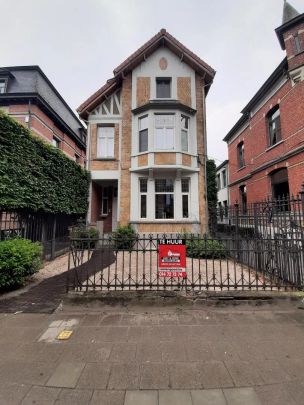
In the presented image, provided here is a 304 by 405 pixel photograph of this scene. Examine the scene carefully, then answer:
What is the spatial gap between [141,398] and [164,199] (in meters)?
10.4

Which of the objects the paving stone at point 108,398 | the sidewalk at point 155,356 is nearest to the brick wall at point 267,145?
the sidewalk at point 155,356

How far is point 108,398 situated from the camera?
2.20 metres

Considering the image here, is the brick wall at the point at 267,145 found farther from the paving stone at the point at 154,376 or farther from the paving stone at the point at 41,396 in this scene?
the paving stone at the point at 41,396

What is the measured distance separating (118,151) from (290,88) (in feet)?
32.2

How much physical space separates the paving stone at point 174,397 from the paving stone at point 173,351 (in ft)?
1.70

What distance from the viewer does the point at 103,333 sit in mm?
3430

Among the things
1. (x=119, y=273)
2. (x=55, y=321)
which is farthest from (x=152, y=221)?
(x=55, y=321)

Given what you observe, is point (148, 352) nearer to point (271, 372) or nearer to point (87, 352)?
point (87, 352)

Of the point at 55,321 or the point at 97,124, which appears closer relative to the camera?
the point at 55,321

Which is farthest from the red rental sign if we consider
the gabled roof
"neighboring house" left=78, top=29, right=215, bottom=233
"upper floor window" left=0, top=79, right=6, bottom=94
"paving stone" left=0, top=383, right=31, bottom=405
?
"upper floor window" left=0, top=79, right=6, bottom=94

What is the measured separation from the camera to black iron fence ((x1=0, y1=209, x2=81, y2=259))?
24.0 ft

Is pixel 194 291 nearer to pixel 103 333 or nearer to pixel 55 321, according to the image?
pixel 103 333

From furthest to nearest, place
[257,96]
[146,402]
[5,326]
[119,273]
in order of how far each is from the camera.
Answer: [257,96]
[119,273]
[5,326]
[146,402]

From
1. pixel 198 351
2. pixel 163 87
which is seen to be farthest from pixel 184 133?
pixel 198 351
